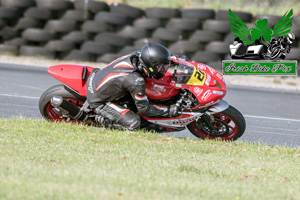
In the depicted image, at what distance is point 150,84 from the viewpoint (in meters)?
6.87

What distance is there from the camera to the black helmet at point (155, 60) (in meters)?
6.54

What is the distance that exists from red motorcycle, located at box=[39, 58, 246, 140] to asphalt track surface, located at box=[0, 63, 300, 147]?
0.56m

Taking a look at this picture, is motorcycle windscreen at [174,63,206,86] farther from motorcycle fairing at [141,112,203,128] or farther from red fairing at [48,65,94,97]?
red fairing at [48,65,94,97]

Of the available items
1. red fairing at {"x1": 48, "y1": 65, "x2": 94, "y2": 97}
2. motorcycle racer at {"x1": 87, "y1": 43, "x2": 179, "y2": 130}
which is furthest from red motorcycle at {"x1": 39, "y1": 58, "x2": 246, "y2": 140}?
motorcycle racer at {"x1": 87, "y1": 43, "x2": 179, "y2": 130}

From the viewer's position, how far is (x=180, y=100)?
688 cm

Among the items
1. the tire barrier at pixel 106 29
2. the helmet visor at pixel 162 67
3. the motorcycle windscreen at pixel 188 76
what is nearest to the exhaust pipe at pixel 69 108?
the helmet visor at pixel 162 67

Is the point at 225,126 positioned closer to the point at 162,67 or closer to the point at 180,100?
the point at 180,100

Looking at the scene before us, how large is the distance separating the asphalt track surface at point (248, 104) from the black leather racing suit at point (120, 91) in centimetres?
95

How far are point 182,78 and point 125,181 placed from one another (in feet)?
8.21

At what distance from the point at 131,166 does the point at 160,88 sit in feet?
5.95

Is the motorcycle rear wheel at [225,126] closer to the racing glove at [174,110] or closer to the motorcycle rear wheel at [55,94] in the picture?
the racing glove at [174,110]

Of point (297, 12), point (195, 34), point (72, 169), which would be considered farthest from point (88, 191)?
point (297, 12)

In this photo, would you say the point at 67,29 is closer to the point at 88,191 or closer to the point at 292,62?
the point at 292,62

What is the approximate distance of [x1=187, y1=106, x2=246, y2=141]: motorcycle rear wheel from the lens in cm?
696
